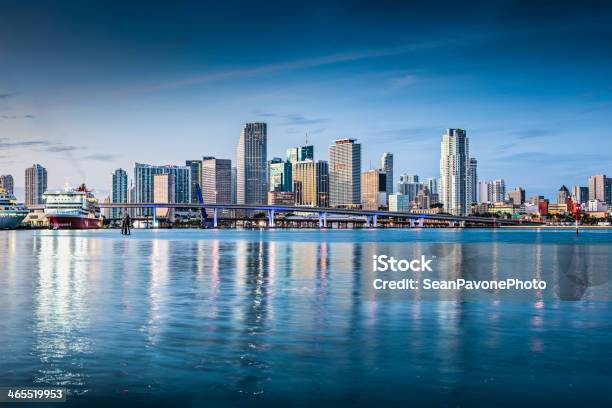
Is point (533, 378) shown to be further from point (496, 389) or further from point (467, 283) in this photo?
point (467, 283)

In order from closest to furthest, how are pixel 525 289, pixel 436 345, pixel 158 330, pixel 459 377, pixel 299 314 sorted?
pixel 459 377 < pixel 436 345 < pixel 158 330 < pixel 299 314 < pixel 525 289

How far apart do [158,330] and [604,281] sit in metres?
30.5

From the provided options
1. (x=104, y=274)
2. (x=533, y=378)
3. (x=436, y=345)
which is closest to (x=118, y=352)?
(x=436, y=345)

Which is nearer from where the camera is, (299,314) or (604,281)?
(299,314)

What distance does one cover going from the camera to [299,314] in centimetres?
2630

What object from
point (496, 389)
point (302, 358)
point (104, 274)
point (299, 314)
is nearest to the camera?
point (496, 389)

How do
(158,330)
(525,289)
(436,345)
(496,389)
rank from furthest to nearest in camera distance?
(525,289) → (158,330) → (436,345) → (496,389)

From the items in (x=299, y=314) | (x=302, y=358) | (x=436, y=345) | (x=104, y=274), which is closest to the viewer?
(x=302, y=358)

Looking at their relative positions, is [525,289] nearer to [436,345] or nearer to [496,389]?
[436,345]

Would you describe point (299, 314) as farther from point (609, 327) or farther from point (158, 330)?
point (609, 327)

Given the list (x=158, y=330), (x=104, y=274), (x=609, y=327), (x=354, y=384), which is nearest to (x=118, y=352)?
(x=158, y=330)

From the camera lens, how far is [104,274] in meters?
45.3

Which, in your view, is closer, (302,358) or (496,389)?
(496,389)

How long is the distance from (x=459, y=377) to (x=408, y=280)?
1037 inches
